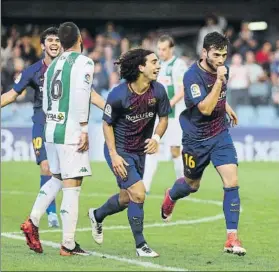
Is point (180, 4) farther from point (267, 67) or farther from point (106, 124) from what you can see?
point (106, 124)

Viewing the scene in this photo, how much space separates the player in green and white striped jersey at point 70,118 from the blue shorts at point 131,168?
356 millimetres

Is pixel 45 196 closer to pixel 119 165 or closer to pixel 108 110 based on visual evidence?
pixel 119 165

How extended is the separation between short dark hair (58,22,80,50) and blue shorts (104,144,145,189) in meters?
1.10

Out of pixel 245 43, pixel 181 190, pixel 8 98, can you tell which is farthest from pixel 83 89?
pixel 245 43

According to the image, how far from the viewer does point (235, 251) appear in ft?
32.5

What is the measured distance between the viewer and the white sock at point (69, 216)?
32.0 feet

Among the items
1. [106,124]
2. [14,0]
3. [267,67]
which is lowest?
[106,124]

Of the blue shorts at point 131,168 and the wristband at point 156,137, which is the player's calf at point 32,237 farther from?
the wristband at point 156,137

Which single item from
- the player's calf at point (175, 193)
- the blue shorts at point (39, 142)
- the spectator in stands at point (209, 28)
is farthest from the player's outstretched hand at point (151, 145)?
the spectator in stands at point (209, 28)

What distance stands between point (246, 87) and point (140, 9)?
6.95 m

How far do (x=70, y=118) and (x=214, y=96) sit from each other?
53.9 inches

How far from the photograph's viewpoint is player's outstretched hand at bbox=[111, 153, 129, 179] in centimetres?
988

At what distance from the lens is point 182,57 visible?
83.4 feet

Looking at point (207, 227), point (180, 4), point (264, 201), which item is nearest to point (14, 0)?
point (180, 4)
